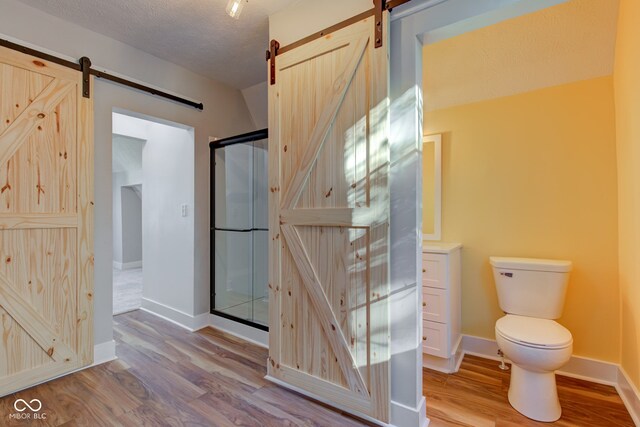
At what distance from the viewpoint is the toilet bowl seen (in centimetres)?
162

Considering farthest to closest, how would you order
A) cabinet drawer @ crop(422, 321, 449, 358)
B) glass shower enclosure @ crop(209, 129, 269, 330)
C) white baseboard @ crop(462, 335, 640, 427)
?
1. glass shower enclosure @ crop(209, 129, 269, 330)
2. cabinet drawer @ crop(422, 321, 449, 358)
3. white baseboard @ crop(462, 335, 640, 427)

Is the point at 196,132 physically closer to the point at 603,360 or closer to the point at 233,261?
the point at 233,261

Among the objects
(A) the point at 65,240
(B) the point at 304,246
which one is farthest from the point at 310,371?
(A) the point at 65,240

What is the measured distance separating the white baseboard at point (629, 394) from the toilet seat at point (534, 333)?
44 centimetres

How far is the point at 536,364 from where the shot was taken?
1640mm

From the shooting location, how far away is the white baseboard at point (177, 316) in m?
2.95

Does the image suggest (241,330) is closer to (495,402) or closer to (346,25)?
(495,402)

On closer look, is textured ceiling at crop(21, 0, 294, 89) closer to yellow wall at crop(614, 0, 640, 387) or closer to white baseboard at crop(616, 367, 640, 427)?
yellow wall at crop(614, 0, 640, 387)

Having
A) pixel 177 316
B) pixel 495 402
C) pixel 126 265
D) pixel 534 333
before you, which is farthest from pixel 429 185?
pixel 126 265

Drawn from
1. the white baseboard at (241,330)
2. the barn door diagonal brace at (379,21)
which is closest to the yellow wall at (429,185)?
the barn door diagonal brace at (379,21)

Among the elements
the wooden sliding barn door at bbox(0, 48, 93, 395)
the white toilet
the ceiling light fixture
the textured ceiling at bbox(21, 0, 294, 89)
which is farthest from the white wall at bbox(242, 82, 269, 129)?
the white toilet

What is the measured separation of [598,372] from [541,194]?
4.16ft

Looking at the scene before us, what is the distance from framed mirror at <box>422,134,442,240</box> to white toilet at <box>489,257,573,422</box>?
1.70ft

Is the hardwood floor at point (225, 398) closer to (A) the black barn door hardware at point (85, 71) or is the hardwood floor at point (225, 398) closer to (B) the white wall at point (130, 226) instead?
(A) the black barn door hardware at point (85, 71)
